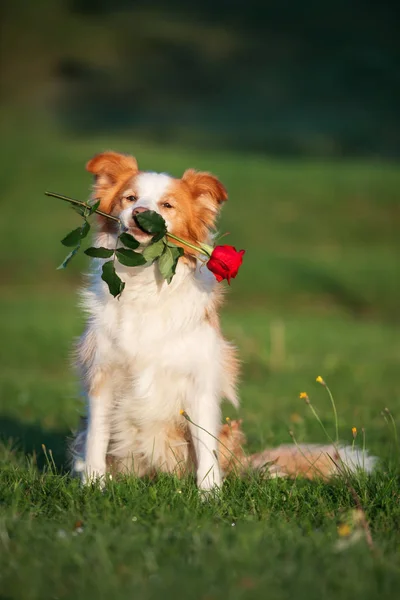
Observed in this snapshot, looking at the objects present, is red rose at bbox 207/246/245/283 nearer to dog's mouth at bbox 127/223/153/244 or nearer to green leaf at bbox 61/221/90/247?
dog's mouth at bbox 127/223/153/244

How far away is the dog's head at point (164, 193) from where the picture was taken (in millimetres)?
5504

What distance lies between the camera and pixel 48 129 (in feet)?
142

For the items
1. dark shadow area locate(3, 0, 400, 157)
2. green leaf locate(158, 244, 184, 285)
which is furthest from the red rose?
dark shadow area locate(3, 0, 400, 157)

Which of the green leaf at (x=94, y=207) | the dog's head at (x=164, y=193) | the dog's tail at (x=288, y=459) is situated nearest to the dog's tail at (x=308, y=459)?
the dog's tail at (x=288, y=459)

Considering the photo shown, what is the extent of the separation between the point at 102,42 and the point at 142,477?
4052cm

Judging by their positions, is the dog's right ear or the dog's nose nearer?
the dog's nose

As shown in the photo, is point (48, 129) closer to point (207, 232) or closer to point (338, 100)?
point (338, 100)

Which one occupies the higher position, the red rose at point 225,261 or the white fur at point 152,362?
the red rose at point 225,261

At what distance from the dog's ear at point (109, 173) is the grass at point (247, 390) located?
1.61m

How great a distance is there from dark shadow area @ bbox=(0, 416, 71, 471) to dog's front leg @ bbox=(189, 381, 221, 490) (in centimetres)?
118

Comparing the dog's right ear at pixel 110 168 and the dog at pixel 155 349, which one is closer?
the dog at pixel 155 349

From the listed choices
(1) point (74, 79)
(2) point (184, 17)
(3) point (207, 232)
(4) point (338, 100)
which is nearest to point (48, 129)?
(1) point (74, 79)

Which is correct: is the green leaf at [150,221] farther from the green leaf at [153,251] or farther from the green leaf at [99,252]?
the green leaf at [99,252]

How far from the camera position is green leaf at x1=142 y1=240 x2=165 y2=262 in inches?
207
